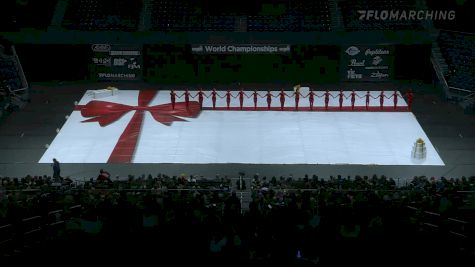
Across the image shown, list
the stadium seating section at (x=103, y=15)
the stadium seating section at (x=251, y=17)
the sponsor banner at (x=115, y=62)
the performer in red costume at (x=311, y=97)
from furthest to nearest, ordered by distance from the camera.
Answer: the stadium seating section at (x=103, y=15) → the stadium seating section at (x=251, y=17) → the sponsor banner at (x=115, y=62) → the performer in red costume at (x=311, y=97)

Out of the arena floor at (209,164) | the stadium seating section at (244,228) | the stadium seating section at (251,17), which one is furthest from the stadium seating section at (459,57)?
the stadium seating section at (244,228)

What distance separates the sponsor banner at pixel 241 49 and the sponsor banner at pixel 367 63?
317 cm

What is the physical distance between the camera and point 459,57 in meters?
38.1

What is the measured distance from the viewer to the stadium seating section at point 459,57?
3619cm

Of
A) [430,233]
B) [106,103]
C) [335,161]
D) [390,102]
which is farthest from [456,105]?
[430,233]

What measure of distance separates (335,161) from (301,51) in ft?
38.8

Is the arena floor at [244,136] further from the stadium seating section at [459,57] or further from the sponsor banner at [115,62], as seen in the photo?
the sponsor banner at [115,62]

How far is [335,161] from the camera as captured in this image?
92.2ft

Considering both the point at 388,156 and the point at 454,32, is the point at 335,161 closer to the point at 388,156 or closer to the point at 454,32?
the point at 388,156

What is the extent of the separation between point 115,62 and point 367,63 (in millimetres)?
13003

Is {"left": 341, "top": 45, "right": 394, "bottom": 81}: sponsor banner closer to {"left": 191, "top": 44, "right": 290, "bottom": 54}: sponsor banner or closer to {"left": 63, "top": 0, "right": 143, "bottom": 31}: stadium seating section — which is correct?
{"left": 191, "top": 44, "right": 290, "bottom": 54}: sponsor banner

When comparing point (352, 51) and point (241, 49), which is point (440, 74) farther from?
point (241, 49)

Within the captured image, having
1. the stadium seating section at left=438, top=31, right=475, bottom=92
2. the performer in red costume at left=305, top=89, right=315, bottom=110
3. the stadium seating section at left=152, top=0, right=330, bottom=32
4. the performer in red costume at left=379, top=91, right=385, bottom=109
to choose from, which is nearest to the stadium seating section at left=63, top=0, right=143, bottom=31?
the stadium seating section at left=152, top=0, right=330, bottom=32

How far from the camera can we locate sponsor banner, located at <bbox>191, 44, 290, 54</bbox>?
3831 centimetres
